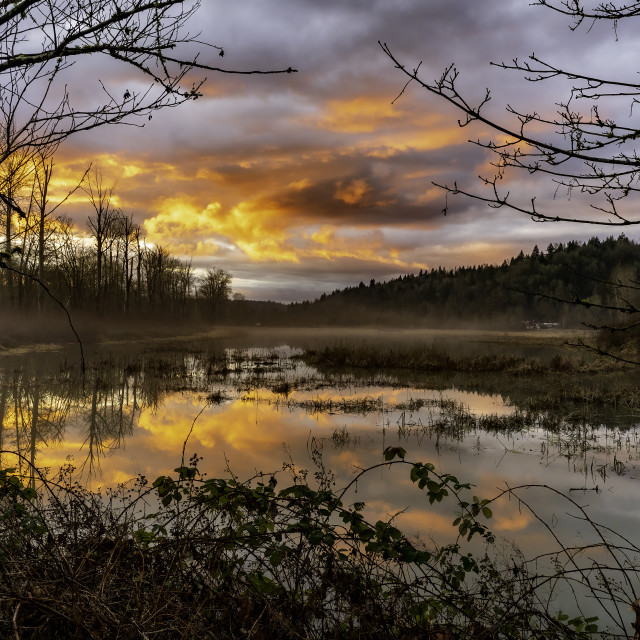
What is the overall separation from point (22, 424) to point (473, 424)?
466 inches

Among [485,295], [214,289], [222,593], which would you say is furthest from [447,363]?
[485,295]

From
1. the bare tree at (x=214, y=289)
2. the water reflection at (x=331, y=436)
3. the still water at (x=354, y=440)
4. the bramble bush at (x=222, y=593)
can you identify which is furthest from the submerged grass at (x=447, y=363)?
the bare tree at (x=214, y=289)

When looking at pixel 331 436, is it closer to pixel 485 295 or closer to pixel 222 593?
pixel 222 593

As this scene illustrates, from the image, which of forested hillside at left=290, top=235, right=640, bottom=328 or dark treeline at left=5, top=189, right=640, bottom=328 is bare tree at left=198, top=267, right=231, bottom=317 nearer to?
dark treeline at left=5, top=189, right=640, bottom=328

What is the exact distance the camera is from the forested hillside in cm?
12112

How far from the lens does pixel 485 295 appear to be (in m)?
150

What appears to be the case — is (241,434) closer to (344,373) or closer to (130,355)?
(344,373)

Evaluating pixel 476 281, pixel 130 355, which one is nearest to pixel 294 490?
pixel 130 355

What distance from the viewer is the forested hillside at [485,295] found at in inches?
4769

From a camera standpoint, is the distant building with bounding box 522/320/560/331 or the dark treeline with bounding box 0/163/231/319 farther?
the distant building with bounding box 522/320/560/331

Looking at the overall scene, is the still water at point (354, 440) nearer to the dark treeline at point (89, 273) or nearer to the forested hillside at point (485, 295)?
the dark treeline at point (89, 273)

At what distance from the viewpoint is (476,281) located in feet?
515

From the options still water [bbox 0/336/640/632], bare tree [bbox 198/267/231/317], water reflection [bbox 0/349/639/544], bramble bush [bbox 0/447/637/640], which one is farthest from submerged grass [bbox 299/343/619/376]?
bare tree [bbox 198/267/231/317]

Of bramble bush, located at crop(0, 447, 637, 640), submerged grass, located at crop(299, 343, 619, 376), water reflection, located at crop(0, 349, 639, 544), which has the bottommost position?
water reflection, located at crop(0, 349, 639, 544)
